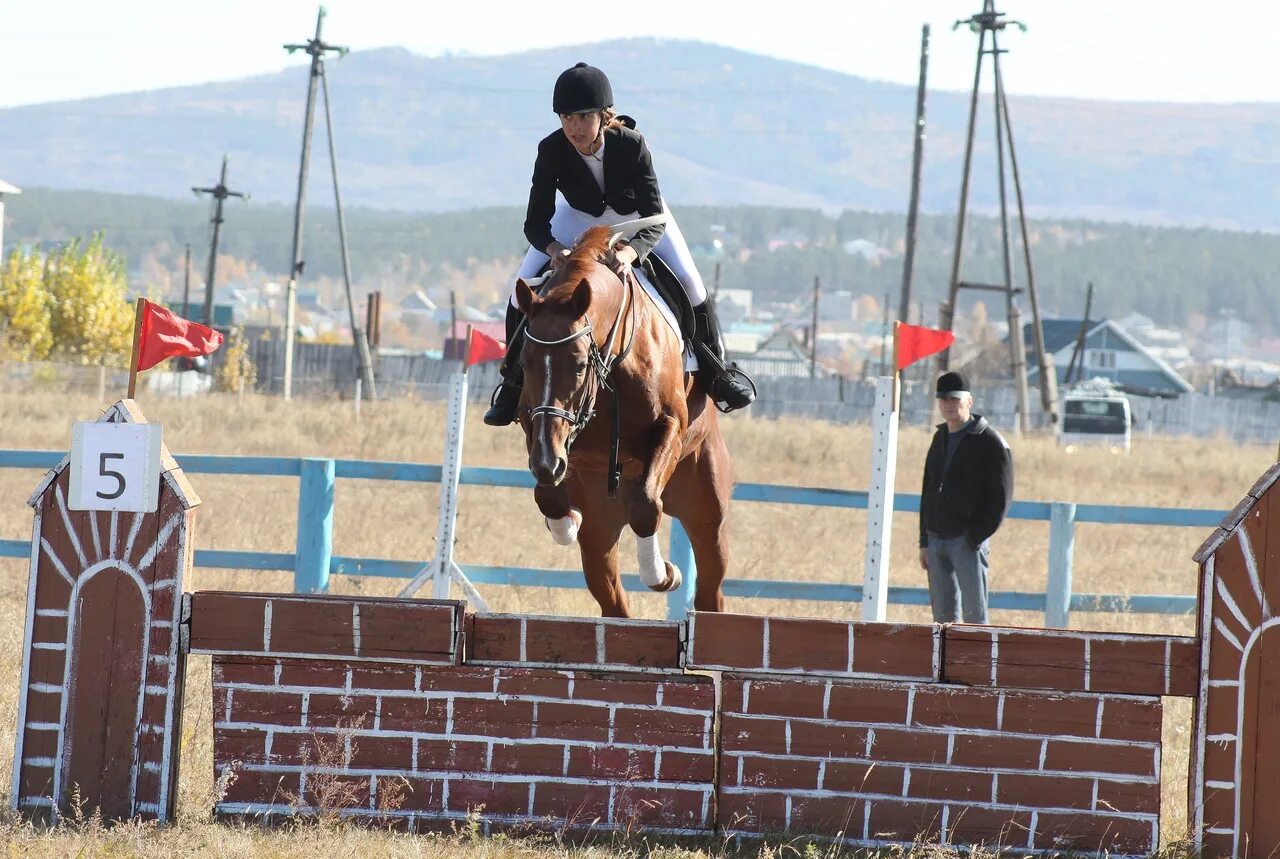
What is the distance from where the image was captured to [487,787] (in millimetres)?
4805

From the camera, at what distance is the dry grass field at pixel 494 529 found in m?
4.63

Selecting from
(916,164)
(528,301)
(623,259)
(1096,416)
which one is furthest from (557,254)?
(1096,416)

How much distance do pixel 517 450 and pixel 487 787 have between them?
52.0 ft

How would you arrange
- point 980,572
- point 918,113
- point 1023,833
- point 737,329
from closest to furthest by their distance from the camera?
point 1023,833 < point 980,572 < point 918,113 < point 737,329

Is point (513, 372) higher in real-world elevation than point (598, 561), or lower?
higher

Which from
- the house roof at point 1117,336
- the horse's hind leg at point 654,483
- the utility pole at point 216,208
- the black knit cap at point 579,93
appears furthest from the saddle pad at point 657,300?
the house roof at point 1117,336

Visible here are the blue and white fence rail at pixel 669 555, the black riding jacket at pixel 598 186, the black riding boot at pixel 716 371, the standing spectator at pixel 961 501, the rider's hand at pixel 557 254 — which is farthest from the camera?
the blue and white fence rail at pixel 669 555

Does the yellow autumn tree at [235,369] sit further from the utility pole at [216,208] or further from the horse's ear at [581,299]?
the horse's ear at [581,299]

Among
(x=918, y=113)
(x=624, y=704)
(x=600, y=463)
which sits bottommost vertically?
(x=624, y=704)

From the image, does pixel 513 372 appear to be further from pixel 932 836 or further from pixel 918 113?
pixel 918 113

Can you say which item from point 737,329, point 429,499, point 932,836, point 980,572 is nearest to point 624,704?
point 932,836

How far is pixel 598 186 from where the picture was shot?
6.16 meters

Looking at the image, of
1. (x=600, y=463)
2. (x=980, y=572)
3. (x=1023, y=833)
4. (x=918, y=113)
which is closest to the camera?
(x=1023, y=833)

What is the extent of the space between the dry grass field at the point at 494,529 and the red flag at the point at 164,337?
1489 millimetres
